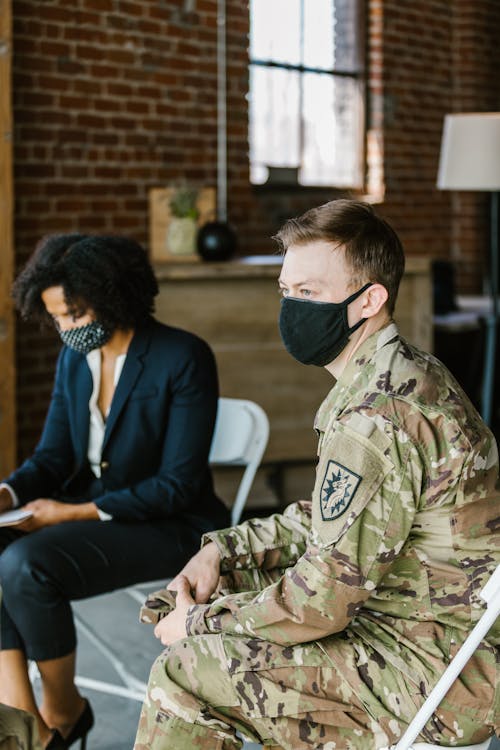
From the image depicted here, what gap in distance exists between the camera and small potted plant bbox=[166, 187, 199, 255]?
4910mm

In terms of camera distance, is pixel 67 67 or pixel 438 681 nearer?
pixel 438 681

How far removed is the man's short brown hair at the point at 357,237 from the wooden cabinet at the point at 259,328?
282cm

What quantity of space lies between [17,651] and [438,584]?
3.84ft

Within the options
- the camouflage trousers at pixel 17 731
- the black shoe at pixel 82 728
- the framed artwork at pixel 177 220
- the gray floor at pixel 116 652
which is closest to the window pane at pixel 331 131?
the framed artwork at pixel 177 220

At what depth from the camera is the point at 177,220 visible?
16.2 feet

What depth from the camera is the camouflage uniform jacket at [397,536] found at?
5.13ft

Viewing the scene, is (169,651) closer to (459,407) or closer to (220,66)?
(459,407)

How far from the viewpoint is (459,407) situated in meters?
1.66

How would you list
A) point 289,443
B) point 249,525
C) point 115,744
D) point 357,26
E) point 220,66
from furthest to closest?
point 357,26
point 220,66
point 289,443
point 115,744
point 249,525

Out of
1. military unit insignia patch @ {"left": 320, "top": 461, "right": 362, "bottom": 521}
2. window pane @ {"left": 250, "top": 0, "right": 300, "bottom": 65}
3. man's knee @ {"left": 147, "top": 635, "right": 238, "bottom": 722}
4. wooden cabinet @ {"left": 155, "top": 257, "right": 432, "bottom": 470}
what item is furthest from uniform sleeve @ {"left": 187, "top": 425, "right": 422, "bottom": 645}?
window pane @ {"left": 250, "top": 0, "right": 300, "bottom": 65}

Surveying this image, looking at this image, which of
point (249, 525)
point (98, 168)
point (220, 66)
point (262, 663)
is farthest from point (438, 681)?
point (220, 66)

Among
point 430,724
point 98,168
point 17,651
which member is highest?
point 98,168

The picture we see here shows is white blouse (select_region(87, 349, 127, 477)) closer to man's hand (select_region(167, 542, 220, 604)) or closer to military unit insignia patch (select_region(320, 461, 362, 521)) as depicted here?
man's hand (select_region(167, 542, 220, 604))

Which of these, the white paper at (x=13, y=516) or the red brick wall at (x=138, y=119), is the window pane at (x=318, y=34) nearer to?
the red brick wall at (x=138, y=119)
